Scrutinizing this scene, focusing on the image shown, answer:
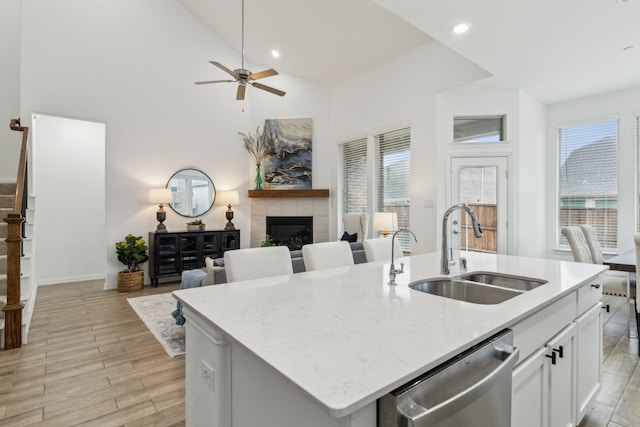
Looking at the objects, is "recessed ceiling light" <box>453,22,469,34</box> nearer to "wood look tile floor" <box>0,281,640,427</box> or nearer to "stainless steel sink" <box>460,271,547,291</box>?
"stainless steel sink" <box>460,271,547,291</box>

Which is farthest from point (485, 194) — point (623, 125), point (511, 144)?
point (623, 125)

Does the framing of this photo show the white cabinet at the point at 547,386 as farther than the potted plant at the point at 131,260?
No

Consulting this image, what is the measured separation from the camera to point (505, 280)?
74.5 inches

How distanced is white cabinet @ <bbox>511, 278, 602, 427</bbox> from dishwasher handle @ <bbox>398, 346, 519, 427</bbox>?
1.20 feet

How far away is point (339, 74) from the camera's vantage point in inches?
253

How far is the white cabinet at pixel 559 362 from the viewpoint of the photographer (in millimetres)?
1256

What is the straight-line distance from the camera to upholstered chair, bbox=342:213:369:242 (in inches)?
214

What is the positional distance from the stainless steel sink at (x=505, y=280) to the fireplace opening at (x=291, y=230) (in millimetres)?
4927

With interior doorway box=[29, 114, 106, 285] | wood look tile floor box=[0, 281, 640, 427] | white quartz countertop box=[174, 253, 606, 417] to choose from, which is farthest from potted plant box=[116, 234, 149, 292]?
white quartz countertop box=[174, 253, 606, 417]

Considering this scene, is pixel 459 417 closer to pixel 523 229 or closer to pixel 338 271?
pixel 338 271

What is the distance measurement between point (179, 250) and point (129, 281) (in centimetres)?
86

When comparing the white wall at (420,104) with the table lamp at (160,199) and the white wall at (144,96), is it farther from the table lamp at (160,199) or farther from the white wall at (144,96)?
the table lamp at (160,199)

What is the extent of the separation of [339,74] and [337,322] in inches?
242

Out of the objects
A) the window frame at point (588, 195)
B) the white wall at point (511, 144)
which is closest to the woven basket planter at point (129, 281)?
the white wall at point (511, 144)
